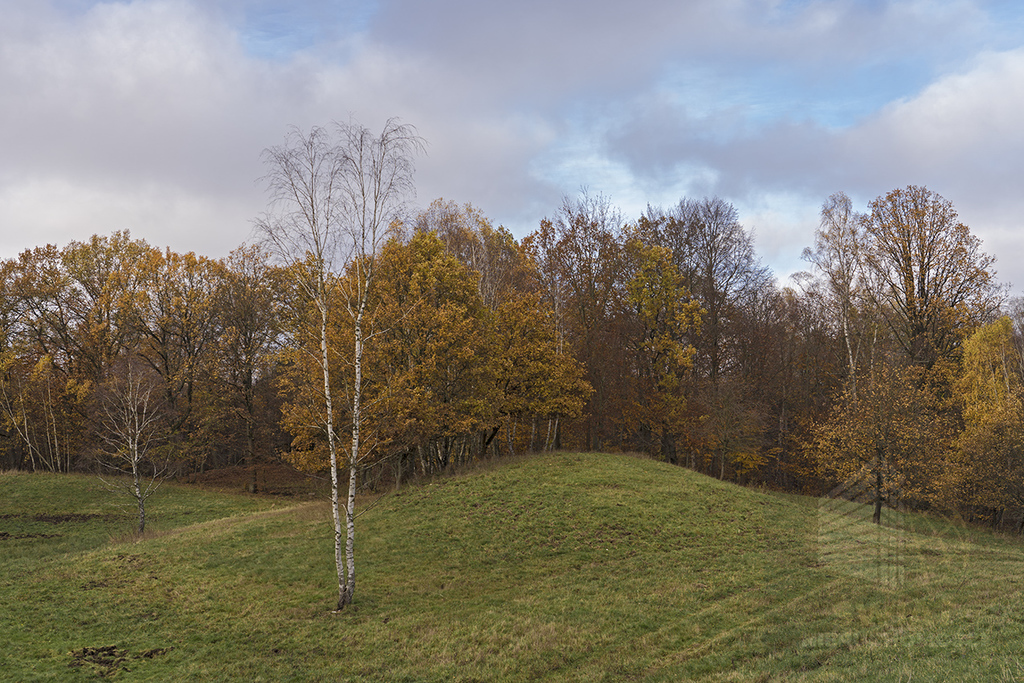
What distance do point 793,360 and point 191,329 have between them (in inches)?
2021

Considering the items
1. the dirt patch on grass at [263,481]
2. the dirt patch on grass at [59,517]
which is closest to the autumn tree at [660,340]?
the dirt patch on grass at [263,481]

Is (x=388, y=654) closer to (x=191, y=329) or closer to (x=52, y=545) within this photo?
(x=52, y=545)

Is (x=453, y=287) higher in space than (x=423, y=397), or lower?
higher

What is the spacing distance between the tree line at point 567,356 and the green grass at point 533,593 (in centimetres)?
573

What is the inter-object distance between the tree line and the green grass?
5.73 meters

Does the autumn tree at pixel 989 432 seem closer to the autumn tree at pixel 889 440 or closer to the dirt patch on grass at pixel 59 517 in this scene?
the autumn tree at pixel 889 440

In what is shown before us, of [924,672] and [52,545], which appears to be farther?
[52,545]

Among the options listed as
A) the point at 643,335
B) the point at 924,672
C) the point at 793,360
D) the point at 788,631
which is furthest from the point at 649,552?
the point at 793,360

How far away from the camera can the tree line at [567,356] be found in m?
28.9

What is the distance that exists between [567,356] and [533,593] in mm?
20716

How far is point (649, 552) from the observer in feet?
65.2

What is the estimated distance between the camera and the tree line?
28891mm

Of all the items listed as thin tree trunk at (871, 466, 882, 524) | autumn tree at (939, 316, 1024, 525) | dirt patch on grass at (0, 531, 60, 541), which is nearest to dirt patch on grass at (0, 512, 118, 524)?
dirt patch on grass at (0, 531, 60, 541)

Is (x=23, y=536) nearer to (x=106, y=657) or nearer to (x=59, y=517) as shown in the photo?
(x=59, y=517)
